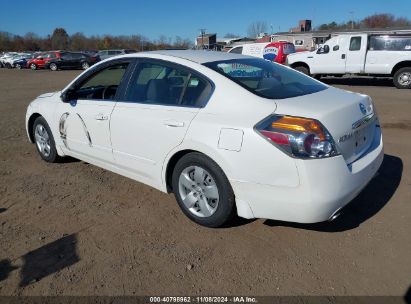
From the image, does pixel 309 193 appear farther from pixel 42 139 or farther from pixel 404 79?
pixel 404 79

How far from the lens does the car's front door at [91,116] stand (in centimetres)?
410

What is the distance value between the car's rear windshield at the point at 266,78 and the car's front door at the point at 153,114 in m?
0.30

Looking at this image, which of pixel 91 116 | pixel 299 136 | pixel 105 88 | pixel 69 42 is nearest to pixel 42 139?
pixel 105 88

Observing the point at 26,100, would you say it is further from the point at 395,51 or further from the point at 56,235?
the point at 395,51

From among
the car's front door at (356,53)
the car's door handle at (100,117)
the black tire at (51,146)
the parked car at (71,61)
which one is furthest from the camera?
the parked car at (71,61)

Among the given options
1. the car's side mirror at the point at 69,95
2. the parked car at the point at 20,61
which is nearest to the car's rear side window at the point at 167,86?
the car's side mirror at the point at 69,95

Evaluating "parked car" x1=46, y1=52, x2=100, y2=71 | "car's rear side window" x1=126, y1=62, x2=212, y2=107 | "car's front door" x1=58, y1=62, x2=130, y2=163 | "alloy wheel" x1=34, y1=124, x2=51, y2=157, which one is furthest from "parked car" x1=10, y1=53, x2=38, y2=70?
"car's rear side window" x1=126, y1=62, x2=212, y2=107

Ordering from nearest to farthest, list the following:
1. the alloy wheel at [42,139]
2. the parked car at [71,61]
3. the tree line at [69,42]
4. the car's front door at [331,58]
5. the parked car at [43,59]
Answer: the alloy wheel at [42,139] → the car's front door at [331,58] → the parked car at [71,61] → the parked car at [43,59] → the tree line at [69,42]

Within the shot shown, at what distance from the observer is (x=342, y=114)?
10.0 feet

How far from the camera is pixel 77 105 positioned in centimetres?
443

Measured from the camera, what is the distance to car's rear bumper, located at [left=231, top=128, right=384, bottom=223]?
9.10ft

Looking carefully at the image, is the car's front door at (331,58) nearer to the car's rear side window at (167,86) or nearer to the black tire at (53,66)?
the car's rear side window at (167,86)

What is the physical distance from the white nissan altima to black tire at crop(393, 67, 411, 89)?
38.6 ft

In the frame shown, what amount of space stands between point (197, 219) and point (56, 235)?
1.28 m
